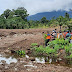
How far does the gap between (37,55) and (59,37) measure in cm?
238

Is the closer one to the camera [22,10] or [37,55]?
[37,55]

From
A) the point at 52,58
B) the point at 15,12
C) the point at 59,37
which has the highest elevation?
the point at 15,12

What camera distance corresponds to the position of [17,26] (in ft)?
103

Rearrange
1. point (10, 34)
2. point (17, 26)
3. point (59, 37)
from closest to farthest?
point (59, 37) < point (10, 34) < point (17, 26)

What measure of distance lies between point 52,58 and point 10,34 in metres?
12.8

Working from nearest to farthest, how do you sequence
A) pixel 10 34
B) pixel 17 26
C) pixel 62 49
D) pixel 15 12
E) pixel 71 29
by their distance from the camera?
pixel 62 49, pixel 71 29, pixel 10 34, pixel 17 26, pixel 15 12

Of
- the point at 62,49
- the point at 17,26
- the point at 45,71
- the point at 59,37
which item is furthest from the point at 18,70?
the point at 17,26

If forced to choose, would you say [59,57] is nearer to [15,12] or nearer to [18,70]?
[18,70]

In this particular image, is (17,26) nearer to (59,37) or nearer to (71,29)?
(71,29)

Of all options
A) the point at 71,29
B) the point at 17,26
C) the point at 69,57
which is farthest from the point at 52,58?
the point at 17,26

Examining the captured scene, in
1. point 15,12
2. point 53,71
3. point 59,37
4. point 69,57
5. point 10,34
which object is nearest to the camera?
point 53,71

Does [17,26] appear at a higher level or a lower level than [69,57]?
higher

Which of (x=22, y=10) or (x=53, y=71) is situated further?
(x=22, y=10)

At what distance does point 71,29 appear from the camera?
14984 millimetres
